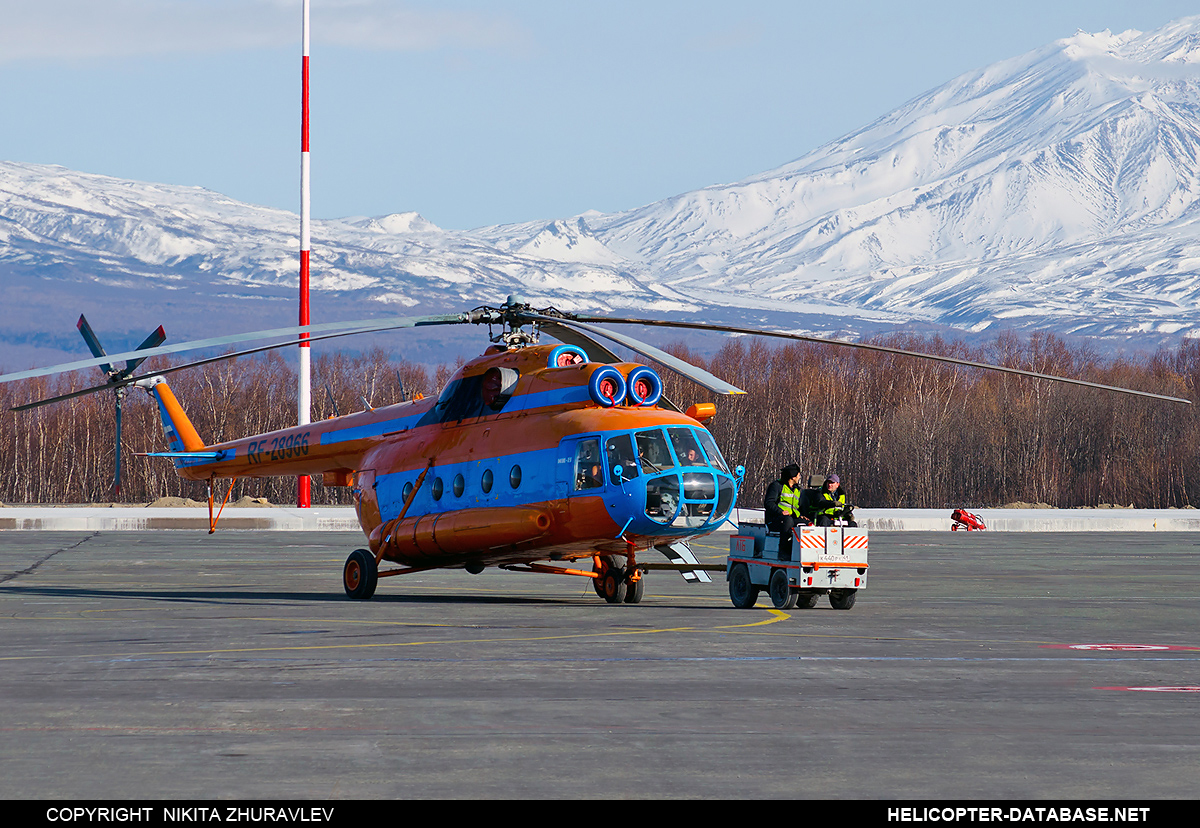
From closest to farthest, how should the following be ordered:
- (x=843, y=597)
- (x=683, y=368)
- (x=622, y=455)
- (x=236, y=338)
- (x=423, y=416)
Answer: (x=683, y=368) < (x=236, y=338) < (x=622, y=455) < (x=843, y=597) < (x=423, y=416)

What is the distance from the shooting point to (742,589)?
70.8 feet

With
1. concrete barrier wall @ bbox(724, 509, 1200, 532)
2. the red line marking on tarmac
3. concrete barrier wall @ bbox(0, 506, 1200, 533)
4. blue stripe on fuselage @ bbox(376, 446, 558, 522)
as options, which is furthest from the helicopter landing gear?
concrete barrier wall @ bbox(724, 509, 1200, 532)

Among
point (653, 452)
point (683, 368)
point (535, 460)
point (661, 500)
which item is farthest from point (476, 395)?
point (683, 368)

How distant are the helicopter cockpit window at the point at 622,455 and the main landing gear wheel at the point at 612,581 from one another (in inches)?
106

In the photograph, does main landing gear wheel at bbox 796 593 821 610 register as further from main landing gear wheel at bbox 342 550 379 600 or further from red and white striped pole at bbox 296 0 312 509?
red and white striped pole at bbox 296 0 312 509

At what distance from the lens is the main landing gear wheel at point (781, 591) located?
20656 mm

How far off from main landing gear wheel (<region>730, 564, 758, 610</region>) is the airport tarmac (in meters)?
0.80

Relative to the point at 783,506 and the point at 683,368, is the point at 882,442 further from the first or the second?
the point at 683,368

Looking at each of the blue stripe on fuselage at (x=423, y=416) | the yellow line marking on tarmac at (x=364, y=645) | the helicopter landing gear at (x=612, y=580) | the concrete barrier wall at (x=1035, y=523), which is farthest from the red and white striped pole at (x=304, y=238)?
the yellow line marking on tarmac at (x=364, y=645)

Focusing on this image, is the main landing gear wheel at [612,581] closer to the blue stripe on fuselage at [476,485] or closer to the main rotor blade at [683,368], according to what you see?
the blue stripe on fuselage at [476,485]

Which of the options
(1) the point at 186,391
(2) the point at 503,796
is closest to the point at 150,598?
(2) the point at 503,796

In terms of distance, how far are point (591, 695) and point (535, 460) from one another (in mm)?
8902

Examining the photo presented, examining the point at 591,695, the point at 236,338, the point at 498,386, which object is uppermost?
the point at 236,338

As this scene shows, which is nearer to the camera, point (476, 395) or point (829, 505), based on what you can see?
point (829, 505)
